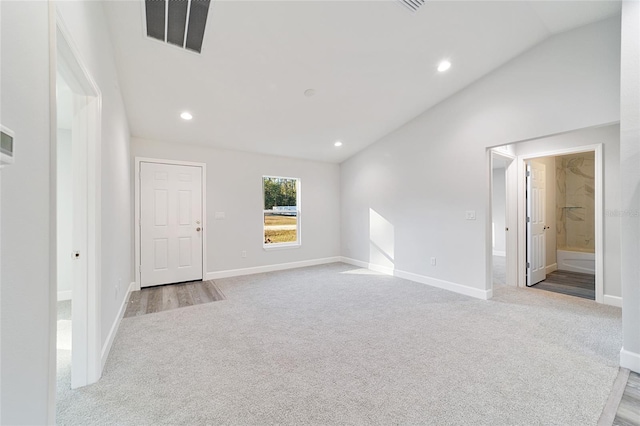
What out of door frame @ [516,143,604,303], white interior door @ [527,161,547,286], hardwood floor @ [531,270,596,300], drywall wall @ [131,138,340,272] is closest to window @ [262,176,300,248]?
drywall wall @ [131,138,340,272]

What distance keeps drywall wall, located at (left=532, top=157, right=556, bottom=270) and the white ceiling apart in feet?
9.68

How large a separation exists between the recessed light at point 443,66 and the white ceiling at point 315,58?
2.9 inches

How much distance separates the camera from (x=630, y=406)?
65.7 inches

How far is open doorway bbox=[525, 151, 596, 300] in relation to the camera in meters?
4.37

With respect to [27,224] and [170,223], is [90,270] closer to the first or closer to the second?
[27,224]

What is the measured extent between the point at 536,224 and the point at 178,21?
5670 mm

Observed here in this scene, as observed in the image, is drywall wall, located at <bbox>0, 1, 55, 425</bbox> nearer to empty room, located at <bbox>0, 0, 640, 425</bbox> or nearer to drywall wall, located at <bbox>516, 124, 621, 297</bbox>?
empty room, located at <bbox>0, 0, 640, 425</bbox>

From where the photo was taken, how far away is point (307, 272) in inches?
202

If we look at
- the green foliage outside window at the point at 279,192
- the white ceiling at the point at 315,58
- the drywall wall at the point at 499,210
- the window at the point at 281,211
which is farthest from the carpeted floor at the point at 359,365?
the drywall wall at the point at 499,210

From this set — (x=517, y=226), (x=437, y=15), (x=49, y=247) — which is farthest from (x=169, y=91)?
(x=517, y=226)

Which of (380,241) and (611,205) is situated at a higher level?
(611,205)

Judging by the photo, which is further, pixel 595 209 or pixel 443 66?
pixel 595 209

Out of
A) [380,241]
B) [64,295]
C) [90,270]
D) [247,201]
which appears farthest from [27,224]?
[380,241]

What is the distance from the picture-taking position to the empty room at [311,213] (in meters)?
1.53
